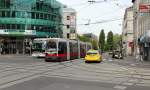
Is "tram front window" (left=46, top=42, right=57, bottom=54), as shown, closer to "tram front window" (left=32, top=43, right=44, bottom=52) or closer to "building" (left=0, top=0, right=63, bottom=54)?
"tram front window" (left=32, top=43, right=44, bottom=52)

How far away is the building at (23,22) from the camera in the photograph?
85.0 m

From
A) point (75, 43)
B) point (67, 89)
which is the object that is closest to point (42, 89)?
point (67, 89)

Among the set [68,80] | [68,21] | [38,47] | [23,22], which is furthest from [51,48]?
[68,21]

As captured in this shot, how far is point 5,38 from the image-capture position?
89.2 m

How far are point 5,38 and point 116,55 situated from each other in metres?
28.2

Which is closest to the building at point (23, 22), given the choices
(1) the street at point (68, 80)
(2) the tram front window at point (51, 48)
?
(2) the tram front window at point (51, 48)

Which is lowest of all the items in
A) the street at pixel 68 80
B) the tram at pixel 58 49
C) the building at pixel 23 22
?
the street at pixel 68 80

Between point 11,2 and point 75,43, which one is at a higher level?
point 11,2

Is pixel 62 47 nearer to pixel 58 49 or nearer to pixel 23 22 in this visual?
pixel 58 49

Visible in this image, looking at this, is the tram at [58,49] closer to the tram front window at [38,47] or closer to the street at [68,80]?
the tram front window at [38,47]

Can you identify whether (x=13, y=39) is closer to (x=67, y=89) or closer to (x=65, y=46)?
(x=65, y=46)

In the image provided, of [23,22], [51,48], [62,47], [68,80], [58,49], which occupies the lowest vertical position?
[68,80]

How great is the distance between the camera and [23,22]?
86.1m

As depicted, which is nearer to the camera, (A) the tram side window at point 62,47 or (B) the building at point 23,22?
(A) the tram side window at point 62,47
